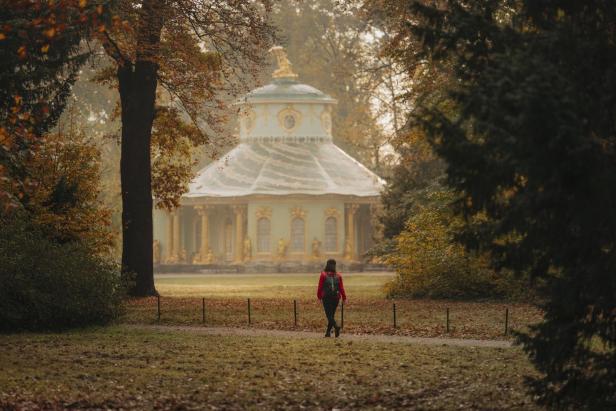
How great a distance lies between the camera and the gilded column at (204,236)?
73500 mm

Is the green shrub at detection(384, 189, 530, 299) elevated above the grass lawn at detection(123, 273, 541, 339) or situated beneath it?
elevated above

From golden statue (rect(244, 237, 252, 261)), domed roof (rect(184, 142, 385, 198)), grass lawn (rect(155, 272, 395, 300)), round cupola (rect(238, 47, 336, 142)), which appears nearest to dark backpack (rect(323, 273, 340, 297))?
grass lawn (rect(155, 272, 395, 300))

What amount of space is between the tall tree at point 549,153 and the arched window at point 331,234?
59.2 metres

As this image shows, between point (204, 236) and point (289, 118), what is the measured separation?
8812 mm

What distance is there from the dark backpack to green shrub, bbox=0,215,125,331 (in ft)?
16.0

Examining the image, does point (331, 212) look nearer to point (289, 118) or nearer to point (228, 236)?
point (228, 236)

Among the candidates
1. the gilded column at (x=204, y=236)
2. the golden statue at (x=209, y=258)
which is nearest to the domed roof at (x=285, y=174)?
the gilded column at (x=204, y=236)

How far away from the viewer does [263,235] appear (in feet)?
237

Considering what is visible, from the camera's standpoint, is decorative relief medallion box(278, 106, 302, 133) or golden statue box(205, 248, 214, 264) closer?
golden statue box(205, 248, 214, 264)

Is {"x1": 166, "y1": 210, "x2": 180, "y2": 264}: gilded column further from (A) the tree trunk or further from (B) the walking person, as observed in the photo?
(B) the walking person

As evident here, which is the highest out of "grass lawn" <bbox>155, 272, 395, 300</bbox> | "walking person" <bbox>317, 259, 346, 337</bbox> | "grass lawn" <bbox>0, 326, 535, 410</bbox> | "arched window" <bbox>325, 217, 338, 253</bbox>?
Result: "arched window" <bbox>325, 217, 338, 253</bbox>

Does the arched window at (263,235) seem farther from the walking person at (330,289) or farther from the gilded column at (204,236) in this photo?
the walking person at (330,289)

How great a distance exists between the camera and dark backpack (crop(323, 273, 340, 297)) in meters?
23.1

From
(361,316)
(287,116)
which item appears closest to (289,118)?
(287,116)
